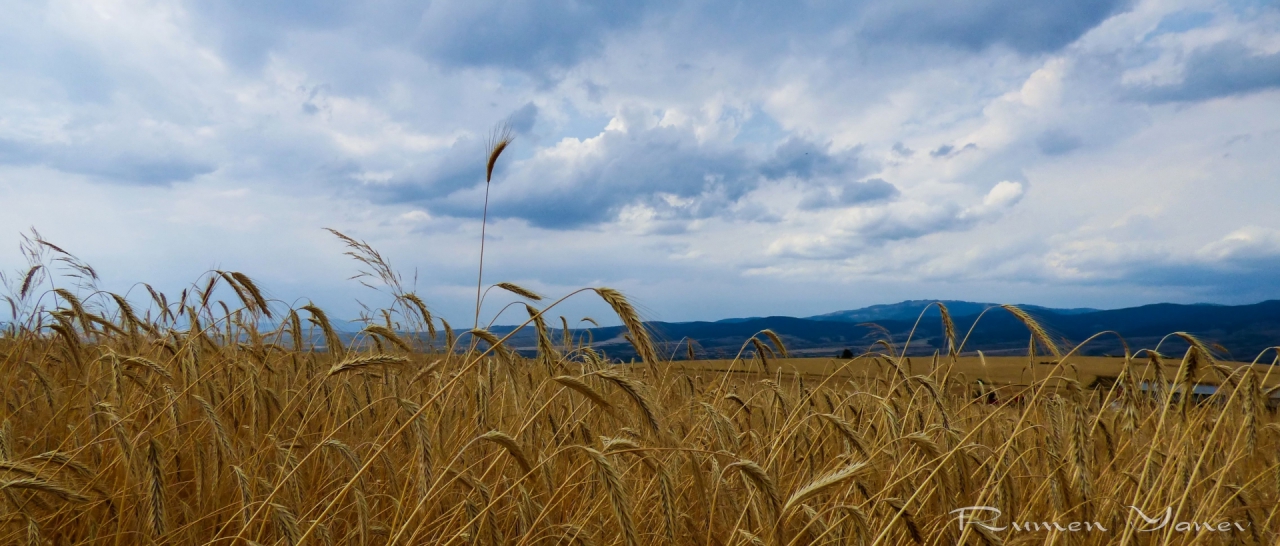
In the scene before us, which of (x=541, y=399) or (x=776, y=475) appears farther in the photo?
(x=541, y=399)

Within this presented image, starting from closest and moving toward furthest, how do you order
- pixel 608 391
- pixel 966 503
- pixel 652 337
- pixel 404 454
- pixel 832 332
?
pixel 652 337
pixel 966 503
pixel 404 454
pixel 608 391
pixel 832 332

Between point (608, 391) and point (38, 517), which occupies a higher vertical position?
point (608, 391)

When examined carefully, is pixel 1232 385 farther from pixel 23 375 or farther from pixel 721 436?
pixel 23 375

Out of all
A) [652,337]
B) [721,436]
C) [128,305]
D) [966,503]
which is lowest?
[966,503]

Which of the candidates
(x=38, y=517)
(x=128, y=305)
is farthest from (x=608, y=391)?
(x=128, y=305)

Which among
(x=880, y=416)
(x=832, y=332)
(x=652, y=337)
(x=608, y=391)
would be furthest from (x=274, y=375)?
(x=832, y=332)

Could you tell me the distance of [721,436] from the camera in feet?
8.21

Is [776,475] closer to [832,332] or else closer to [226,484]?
[226,484]

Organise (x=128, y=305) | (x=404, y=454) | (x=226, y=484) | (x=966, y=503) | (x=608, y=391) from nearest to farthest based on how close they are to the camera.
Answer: (x=966, y=503)
(x=226, y=484)
(x=404, y=454)
(x=608, y=391)
(x=128, y=305)

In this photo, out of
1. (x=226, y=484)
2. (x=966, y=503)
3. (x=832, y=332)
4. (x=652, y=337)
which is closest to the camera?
(x=652, y=337)

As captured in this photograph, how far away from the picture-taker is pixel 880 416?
3.53m

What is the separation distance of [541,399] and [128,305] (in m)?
2.61

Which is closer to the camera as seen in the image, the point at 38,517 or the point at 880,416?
the point at 38,517

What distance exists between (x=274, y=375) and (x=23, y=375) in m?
1.57
